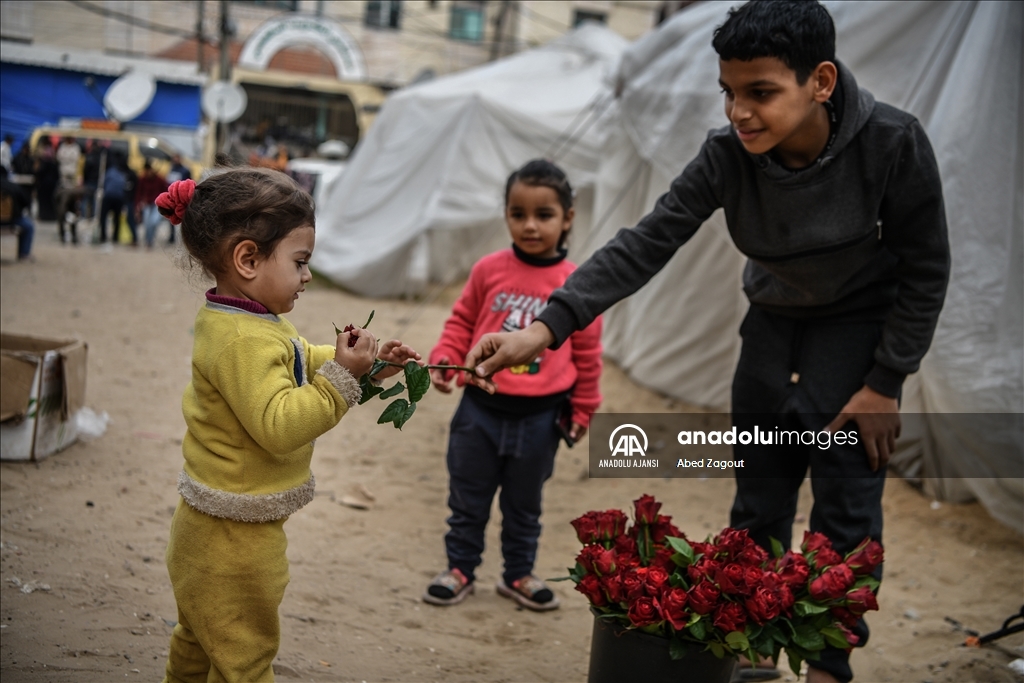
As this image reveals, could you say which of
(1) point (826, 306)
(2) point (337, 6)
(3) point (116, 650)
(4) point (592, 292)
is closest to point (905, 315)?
(1) point (826, 306)

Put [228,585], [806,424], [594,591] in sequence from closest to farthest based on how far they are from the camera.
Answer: [228,585], [594,591], [806,424]

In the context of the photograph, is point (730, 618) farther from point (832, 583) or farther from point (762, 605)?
point (832, 583)

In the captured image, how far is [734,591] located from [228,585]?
1.19m

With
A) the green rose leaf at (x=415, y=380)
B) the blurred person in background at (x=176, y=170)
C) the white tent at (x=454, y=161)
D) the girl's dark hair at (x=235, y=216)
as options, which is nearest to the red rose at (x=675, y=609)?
the green rose leaf at (x=415, y=380)

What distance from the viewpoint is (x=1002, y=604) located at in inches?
148

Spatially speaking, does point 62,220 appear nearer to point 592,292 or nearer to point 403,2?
point 592,292

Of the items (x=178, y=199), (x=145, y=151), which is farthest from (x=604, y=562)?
(x=145, y=151)

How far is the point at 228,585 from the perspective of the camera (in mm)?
1997

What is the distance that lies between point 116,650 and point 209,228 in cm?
131

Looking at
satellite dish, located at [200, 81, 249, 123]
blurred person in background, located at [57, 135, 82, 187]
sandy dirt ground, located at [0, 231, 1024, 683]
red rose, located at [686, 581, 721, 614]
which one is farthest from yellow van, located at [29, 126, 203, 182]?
red rose, located at [686, 581, 721, 614]

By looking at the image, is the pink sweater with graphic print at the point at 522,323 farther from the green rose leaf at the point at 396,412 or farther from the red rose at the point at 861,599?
the red rose at the point at 861,599

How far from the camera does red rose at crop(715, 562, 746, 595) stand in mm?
2211

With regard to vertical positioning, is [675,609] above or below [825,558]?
below

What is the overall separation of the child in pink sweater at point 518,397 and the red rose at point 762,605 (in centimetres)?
116
